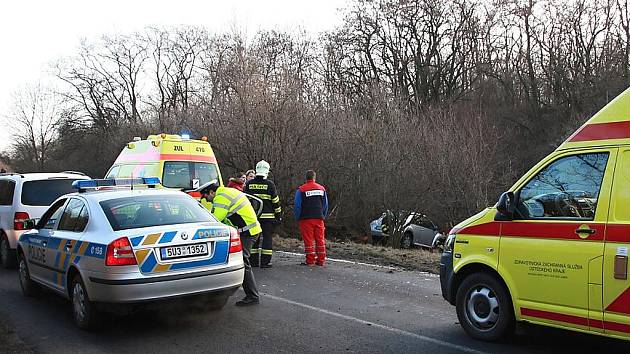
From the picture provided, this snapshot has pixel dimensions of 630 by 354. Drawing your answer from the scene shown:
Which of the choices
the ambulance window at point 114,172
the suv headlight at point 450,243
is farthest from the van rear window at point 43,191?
the suv headlight at point 450,243

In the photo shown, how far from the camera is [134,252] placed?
231 inches

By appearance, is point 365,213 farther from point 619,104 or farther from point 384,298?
point 619,104

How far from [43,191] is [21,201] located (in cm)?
42

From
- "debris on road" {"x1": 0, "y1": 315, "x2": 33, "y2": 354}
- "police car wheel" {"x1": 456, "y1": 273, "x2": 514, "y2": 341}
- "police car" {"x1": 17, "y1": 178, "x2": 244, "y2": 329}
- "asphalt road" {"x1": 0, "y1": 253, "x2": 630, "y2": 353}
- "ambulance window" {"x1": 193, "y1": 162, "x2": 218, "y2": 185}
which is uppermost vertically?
"ambulance window" {"x1": 193, "y1": 162, "x2": 218, "y2": 185}

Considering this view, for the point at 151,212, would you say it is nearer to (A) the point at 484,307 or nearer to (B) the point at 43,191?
(A) the point at 484,307

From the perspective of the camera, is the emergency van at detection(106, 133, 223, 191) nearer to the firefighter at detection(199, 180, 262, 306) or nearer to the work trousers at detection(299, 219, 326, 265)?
the work trousers at detection(299, 219, 326, 265)

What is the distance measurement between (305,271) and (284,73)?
33.3 feet

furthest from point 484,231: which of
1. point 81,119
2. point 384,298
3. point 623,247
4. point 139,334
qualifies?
point 81,119

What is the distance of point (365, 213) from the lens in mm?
20312

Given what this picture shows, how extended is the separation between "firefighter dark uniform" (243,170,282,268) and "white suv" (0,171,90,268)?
11.9 feet

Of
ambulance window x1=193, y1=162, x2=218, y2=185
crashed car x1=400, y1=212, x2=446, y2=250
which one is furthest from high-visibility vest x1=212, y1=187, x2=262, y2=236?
crashed car x1=400, y1=212, x2=446, y2=250

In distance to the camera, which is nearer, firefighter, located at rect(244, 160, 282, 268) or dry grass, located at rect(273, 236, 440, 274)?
firefighter, located at rect(244, 160, 282, 268)

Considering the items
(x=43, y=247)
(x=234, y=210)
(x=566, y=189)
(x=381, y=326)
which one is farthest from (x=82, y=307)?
(x=566, y=189)

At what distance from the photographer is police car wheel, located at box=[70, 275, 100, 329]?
612cm
